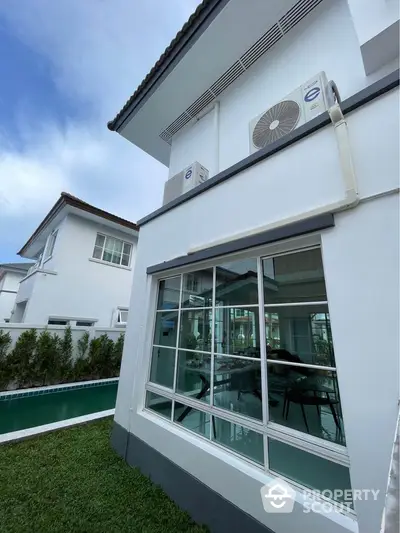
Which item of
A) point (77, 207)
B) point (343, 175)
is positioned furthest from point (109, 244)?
point (343, 175)

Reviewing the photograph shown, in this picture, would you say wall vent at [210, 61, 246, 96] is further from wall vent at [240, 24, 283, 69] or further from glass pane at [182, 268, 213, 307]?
glass pane at [182, 268, 213, 307]

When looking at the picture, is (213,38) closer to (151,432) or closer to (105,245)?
(151,432)

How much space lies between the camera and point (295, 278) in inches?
88.5

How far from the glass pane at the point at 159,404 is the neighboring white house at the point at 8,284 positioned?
23.8m

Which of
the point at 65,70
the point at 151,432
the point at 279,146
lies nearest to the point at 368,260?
the point at 279,146

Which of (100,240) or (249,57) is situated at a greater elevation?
(249,57)

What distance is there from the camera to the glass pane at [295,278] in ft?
6.92

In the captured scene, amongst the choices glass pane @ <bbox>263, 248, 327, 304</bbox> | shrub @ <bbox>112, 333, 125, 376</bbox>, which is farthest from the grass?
shrub @ <bbox>112, 333, 125, 376</bbox>

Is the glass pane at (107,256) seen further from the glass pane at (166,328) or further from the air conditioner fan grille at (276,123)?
the air conditioner fan grille at (276,123)

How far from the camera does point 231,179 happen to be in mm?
2896

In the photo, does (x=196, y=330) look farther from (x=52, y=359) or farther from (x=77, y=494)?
(x=52, y=359)

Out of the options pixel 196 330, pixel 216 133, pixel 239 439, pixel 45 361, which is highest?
pixel 216 133

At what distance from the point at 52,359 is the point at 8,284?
1977 centimetres

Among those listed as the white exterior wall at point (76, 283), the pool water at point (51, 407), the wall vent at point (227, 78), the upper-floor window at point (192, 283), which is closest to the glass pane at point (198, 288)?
the upper-floor window at point (192, 283)
